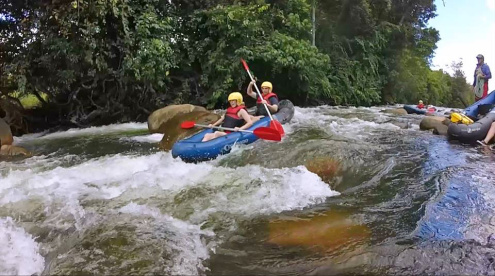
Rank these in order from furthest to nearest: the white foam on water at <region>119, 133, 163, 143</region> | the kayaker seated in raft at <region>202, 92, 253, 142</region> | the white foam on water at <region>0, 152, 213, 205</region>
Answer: the white foam on water at <region>119, 133, 163, 143</region> < the kayaker seated in raft at <region>202, 92, 253, 142</region> < the white foam on water at <region>0, 152, 213, 205</region>

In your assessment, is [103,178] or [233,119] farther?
[233,119]

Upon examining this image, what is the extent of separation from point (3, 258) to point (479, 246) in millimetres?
3443

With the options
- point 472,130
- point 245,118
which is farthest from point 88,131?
point 472,130

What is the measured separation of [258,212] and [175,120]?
4.65m

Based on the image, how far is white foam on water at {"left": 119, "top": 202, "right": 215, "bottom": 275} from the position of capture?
265cm

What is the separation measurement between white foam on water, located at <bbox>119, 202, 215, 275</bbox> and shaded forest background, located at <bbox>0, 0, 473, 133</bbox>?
5908mm

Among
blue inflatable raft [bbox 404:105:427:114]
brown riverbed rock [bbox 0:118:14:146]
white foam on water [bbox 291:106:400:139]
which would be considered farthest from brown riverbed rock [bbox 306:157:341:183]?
blue inflatable raft [bbox 404:105:427:114]

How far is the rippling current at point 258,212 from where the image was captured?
2721 mm

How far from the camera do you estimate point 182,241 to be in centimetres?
305

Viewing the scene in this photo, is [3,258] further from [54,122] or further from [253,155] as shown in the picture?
[54,122]

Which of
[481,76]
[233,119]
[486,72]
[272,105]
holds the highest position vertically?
[486,72]

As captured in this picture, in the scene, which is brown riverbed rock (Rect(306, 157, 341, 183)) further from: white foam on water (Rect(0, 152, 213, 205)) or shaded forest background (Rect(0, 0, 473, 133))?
shaded forest background (Rect(0, 0, 473, 133))

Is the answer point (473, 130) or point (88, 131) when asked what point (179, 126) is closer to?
point (88, 131)

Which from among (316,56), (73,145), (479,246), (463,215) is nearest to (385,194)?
(463,215)
